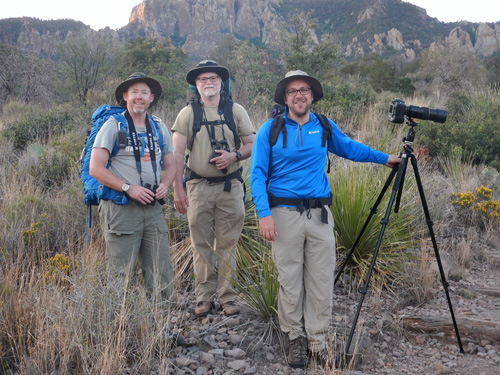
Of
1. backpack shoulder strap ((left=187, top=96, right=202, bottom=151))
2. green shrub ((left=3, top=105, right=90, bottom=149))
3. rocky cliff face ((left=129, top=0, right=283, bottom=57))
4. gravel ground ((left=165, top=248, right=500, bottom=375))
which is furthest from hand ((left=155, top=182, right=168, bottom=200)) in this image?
rocky cliff face ((left=129, top=0, right=283, bottom=57))

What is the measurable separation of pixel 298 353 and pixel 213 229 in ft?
4.25

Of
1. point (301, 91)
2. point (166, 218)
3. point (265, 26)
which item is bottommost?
point (166, 218)

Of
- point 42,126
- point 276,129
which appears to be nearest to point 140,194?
point 276,129

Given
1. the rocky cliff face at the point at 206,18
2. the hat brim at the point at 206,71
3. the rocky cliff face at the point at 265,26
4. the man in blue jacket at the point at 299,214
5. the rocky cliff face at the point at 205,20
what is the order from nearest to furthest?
the man in blue jacket at the point at 299,214 < the hat brim at the point at 206,71 < the rocky cliff face at the point at 265,26 < the rocky cliff face at the point at 205,20 < the rocky cliff face at the point at 206,18

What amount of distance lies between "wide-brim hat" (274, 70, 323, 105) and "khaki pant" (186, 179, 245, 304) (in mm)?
935

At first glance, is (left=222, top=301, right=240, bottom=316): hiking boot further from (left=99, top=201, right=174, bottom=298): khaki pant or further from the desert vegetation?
(left=99, top=201, right=174, bottom=298): khaki pant

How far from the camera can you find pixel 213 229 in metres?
3.85

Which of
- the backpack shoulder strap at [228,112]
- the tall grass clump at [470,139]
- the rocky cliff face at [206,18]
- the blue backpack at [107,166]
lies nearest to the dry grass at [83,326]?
the blue backpack at [107,166]

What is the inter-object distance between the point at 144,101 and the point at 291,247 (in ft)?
4.97

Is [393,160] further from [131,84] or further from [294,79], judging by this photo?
[131,84]

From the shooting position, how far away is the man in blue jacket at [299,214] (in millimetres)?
2979

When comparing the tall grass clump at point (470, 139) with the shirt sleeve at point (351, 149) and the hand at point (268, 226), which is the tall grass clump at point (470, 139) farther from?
the hand at point (268, 226)

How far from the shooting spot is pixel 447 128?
328 inches

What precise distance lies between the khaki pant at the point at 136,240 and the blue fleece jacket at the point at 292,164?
85cm
